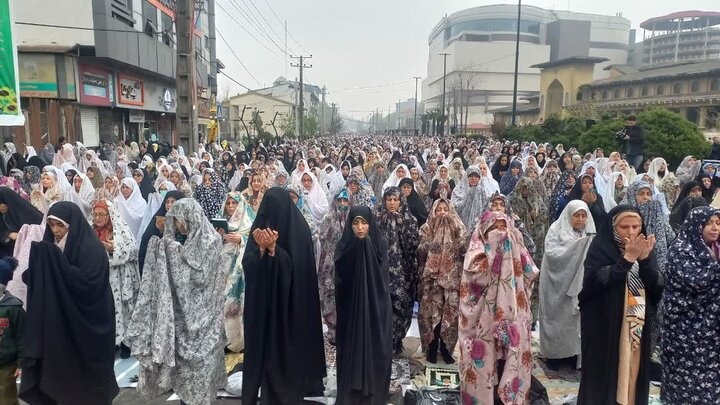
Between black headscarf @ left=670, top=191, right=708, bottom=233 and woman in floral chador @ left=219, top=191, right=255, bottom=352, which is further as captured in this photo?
black headscarf @ left=670, top=191, right=708, bottom=233

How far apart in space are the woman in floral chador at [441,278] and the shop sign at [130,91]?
20240mm

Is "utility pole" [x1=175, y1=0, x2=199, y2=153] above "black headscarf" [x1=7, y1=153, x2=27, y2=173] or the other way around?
above

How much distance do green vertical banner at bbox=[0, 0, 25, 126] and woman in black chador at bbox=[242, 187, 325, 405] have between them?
4586 mm

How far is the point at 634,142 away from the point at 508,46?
73.3 m

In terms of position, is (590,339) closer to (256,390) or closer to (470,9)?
(256,390)

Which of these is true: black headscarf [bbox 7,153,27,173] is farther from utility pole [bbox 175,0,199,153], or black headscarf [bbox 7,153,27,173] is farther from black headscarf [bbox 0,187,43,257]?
black headscarf [bbox 0,187,43,257]

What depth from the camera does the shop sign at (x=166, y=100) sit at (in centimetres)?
2652

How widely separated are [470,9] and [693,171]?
81.7m

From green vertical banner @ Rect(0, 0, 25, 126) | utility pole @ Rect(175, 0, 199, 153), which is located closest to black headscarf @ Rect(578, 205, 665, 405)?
green vertical banner @ Rect(0, 0, 25, 126)

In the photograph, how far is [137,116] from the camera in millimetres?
23734

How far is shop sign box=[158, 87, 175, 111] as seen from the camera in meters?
26.5

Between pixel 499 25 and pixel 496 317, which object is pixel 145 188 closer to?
pixel 496 317

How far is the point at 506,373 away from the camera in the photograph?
3.35 metres

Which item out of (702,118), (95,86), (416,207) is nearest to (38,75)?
(95,86)
